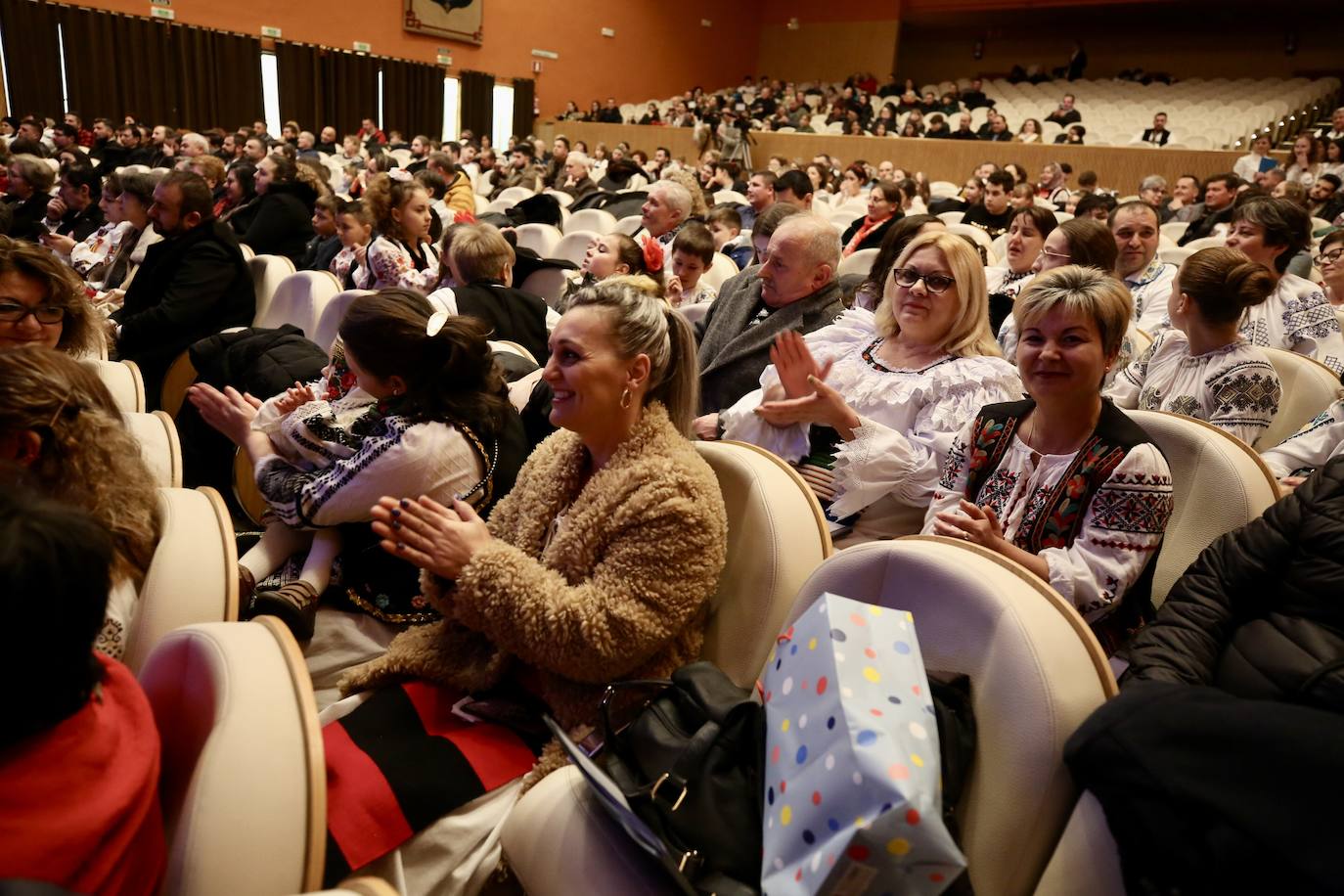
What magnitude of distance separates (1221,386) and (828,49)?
1925 centimetres

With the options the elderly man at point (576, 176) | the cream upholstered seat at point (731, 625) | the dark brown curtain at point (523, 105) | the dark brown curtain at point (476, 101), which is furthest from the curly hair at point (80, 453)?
the dark brown curtain at point (523, 105)

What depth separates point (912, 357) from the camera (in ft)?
6.97

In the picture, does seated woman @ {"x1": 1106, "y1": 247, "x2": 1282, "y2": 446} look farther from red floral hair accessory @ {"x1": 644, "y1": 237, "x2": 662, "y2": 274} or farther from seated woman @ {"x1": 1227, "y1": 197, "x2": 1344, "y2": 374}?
red floral hair accessory @ {"x1": 644, "y1": 237, "x2": 662, "y2": 274}

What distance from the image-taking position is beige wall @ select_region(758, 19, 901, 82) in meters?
18.2

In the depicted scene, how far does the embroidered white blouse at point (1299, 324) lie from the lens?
3.02 meters

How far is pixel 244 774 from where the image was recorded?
928 mm

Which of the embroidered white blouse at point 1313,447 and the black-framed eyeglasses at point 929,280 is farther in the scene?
the embroidered white blouse at point 1313,447

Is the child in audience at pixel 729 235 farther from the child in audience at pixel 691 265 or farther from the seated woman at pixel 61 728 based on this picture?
the seated woman at pixel 61 728

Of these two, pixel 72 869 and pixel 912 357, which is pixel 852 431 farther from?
pixel 72 869

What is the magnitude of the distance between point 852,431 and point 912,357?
305mm

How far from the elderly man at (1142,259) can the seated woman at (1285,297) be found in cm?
32

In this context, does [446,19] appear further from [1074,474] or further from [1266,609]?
[1266,609]

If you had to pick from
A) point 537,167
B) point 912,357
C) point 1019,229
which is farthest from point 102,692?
point 537,167

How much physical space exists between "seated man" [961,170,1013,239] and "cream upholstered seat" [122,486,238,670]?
18.0 feet
